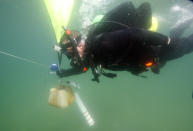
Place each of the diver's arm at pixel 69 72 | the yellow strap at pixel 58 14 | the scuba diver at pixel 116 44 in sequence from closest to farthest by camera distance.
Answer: the scuba diver at pixel 116 44 → the diver's arm at pixel 69 72 → the yellow strap at pixel 58 14

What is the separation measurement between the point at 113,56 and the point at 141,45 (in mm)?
528

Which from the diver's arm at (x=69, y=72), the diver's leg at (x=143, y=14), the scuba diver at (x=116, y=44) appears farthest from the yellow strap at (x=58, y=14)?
the diver's leg at (x=143, y=14)

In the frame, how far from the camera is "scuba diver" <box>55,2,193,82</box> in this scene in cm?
283

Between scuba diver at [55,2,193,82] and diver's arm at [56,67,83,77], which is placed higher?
scuba diver at [55,2,193,82]

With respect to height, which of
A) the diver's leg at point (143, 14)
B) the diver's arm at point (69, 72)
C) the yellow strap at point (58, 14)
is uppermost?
the yellow strap at point (58, 14)

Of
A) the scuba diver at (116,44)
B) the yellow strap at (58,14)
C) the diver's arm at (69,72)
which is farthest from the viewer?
the yellow strap at (58,14)

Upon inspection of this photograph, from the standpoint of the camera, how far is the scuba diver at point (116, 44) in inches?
111

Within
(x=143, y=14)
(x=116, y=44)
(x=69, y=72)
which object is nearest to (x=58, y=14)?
(x=69, y=72)

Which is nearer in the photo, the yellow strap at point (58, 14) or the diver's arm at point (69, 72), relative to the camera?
the diver's arm at point (69, 72)

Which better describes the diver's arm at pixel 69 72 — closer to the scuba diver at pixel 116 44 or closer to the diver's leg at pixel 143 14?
the scuba diver at pixel 116 44

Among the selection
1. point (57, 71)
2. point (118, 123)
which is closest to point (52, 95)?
point (57, 71)

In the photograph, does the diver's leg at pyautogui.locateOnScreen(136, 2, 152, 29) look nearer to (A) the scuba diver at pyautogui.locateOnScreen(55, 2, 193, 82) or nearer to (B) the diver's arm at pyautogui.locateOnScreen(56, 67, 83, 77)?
(A) the scuba diver at pyautogui.locateOnScreen(55, 2, 193, 82)

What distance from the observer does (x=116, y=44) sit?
2.82 meters

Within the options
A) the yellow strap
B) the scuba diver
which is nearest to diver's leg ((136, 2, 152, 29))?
the scuba diver
